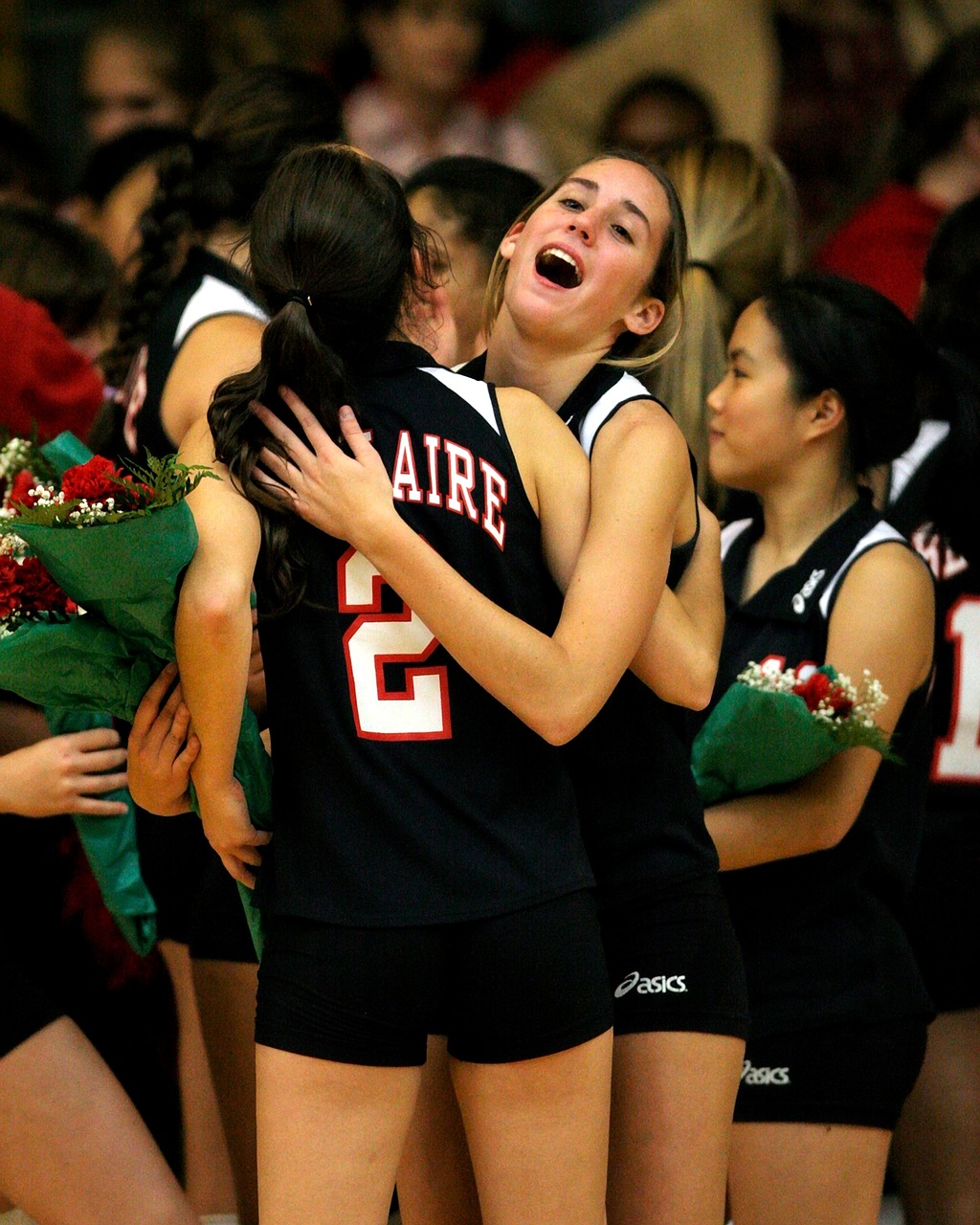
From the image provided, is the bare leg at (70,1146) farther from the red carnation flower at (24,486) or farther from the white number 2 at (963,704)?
the white number 2 at (963,704)

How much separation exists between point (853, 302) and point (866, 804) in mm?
872

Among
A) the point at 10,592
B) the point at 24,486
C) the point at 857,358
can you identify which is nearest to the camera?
the point at 10,592

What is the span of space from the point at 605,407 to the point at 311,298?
0.45 meters

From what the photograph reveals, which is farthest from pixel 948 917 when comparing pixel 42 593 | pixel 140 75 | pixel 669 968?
pixel 140 75

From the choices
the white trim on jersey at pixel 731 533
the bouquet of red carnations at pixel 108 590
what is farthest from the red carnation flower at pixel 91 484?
the white trim on jersey at pixel 731 533

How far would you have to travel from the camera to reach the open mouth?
7.73ft

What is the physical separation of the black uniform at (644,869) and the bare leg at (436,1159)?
9.7 inches

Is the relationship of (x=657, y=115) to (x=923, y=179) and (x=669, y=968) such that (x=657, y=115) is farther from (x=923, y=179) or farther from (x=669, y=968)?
(x=669, y=968)

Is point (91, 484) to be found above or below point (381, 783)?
above

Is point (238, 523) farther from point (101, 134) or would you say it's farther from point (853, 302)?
point (101, 134)

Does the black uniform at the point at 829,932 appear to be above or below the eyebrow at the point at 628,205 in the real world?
below

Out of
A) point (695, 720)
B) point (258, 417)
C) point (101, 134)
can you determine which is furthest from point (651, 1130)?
point (101, 134)

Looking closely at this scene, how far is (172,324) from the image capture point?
2.99 meters

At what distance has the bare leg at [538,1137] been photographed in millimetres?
1977
